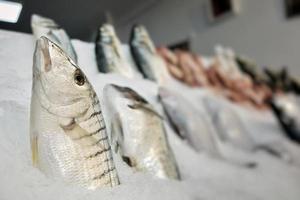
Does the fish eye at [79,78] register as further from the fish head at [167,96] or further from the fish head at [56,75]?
the fish head at [167,96]

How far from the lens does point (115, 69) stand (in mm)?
601

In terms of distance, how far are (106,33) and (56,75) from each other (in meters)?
0.19

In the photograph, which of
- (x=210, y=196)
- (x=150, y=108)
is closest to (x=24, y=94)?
(x=150, y=108)

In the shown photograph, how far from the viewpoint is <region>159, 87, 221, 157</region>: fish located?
0.75 metres

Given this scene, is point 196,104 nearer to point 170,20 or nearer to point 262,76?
point 170,20

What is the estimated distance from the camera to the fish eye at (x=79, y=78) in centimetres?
45

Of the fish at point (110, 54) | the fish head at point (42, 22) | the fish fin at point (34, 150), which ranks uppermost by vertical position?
the fish head at point (42, 22)

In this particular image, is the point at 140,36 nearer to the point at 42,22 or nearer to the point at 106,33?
the point at 106,33

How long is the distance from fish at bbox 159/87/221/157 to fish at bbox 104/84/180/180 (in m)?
0.12

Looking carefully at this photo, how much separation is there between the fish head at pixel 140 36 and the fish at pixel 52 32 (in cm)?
18

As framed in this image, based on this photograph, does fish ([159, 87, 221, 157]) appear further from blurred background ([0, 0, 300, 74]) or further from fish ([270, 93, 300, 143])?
fish ([270, 93, 300, 143])

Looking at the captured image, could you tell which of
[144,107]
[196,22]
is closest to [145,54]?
[144,107]

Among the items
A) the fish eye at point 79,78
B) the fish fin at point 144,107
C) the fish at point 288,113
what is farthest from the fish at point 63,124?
the fish at point 288,113

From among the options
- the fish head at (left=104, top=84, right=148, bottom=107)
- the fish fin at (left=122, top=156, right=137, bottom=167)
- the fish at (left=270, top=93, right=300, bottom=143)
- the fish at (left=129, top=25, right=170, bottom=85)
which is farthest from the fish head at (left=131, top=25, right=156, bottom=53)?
the fish at (left=270, top=93, right=300, bottom=143)
